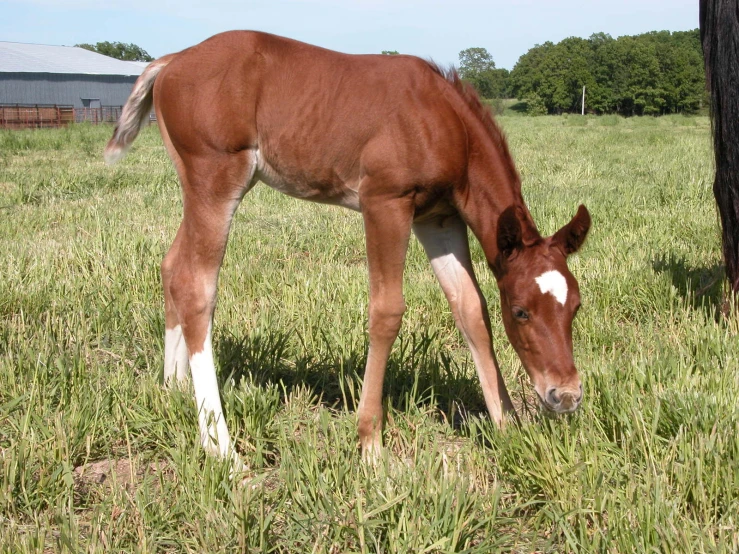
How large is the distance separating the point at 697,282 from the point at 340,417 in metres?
2.85

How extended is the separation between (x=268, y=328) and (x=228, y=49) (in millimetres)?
1552

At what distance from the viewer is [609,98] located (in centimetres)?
7569

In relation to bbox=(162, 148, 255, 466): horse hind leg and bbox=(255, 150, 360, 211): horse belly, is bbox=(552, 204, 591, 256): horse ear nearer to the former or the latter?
bbox=(255, 150, 360, 211): horse belly

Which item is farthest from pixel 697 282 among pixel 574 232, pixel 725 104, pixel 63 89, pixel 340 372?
pixel 63 89

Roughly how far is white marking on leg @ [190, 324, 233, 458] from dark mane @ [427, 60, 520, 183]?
4.80 feet

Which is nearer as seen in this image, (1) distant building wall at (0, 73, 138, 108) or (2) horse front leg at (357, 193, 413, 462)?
(2) horse front leg at (357, 193, 413, 462)

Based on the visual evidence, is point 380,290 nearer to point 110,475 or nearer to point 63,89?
point 110,475

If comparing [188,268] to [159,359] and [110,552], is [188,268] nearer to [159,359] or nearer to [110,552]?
[159,359]

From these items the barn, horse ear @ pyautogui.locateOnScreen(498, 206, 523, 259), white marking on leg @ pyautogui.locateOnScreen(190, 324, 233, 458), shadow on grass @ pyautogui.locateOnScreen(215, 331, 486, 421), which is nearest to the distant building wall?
the barn

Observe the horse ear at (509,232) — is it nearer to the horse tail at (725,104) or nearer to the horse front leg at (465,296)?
the horse front leg at (465,296)

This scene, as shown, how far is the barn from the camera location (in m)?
45.5

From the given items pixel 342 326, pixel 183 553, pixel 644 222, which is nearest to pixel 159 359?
pixel 342 326

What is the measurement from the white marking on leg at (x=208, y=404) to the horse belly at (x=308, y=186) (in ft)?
2.34

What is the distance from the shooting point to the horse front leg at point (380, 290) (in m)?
2.96
